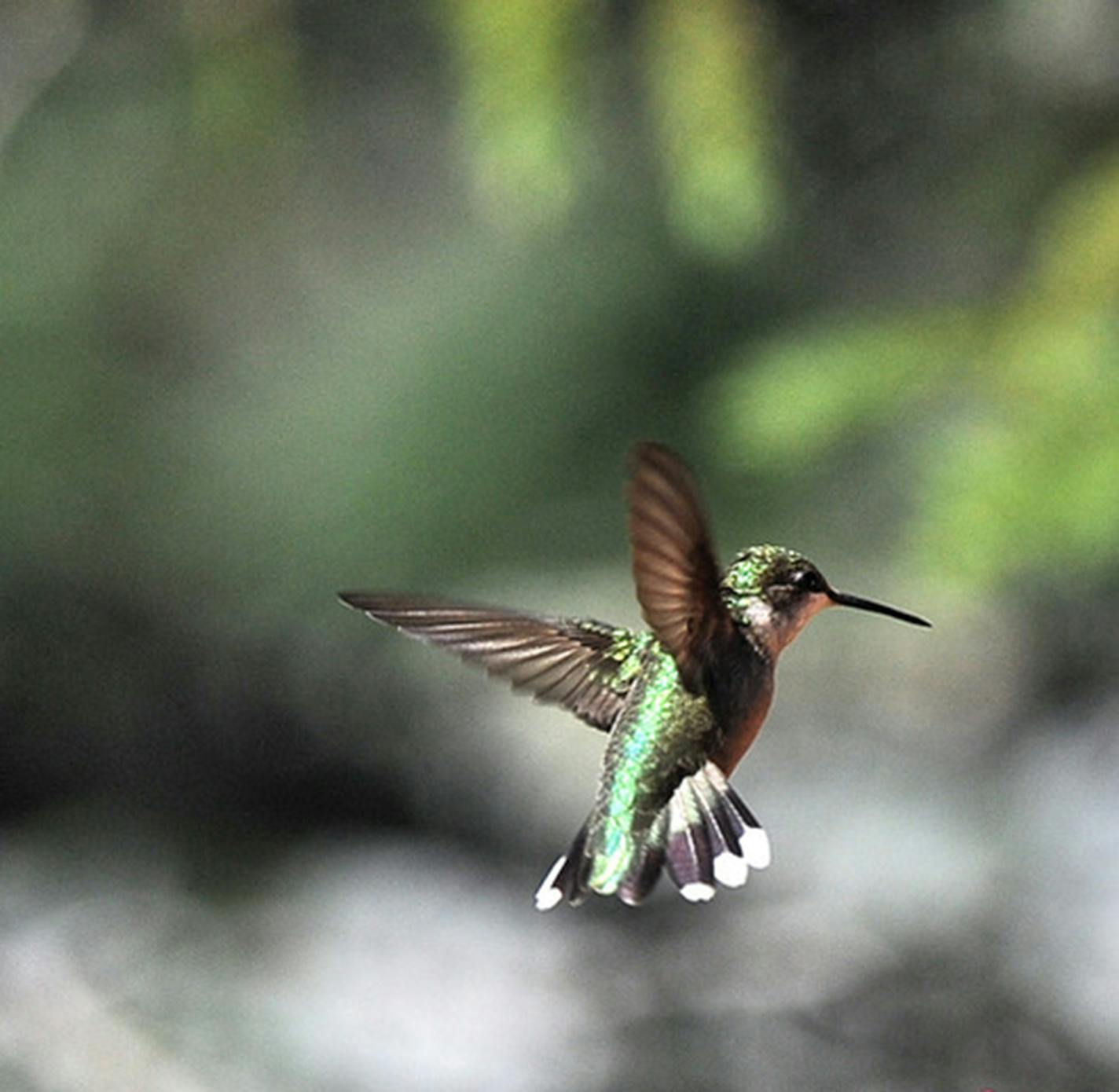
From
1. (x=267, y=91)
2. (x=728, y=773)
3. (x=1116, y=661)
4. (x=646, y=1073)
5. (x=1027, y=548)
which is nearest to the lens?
(x=728, y=773)

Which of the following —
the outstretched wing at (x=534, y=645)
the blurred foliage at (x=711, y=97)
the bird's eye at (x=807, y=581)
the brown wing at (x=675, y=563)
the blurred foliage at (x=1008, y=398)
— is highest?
the blurred foliage at (x=711, y=97)

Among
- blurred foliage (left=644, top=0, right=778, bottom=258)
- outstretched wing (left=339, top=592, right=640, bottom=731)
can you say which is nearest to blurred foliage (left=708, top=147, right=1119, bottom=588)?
blurred foliage (left=644, top=0, right=778, bottom=258)

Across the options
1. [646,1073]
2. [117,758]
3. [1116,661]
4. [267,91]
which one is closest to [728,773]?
[267,91]

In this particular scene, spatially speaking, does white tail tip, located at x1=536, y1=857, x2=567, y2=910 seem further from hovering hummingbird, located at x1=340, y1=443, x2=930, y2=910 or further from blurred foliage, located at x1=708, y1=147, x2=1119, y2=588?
blurred foliage, located at x1=708, y1=147, x2=1119, y2=588

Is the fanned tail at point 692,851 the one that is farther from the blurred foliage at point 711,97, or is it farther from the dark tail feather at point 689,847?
the blurred foliage at point 711,97

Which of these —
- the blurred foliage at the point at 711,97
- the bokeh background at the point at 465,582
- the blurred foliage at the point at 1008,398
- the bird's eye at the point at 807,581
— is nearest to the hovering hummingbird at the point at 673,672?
the bird's eye at the point at 807,581

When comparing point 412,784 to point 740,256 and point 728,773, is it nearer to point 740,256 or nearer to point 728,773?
point 740,256
